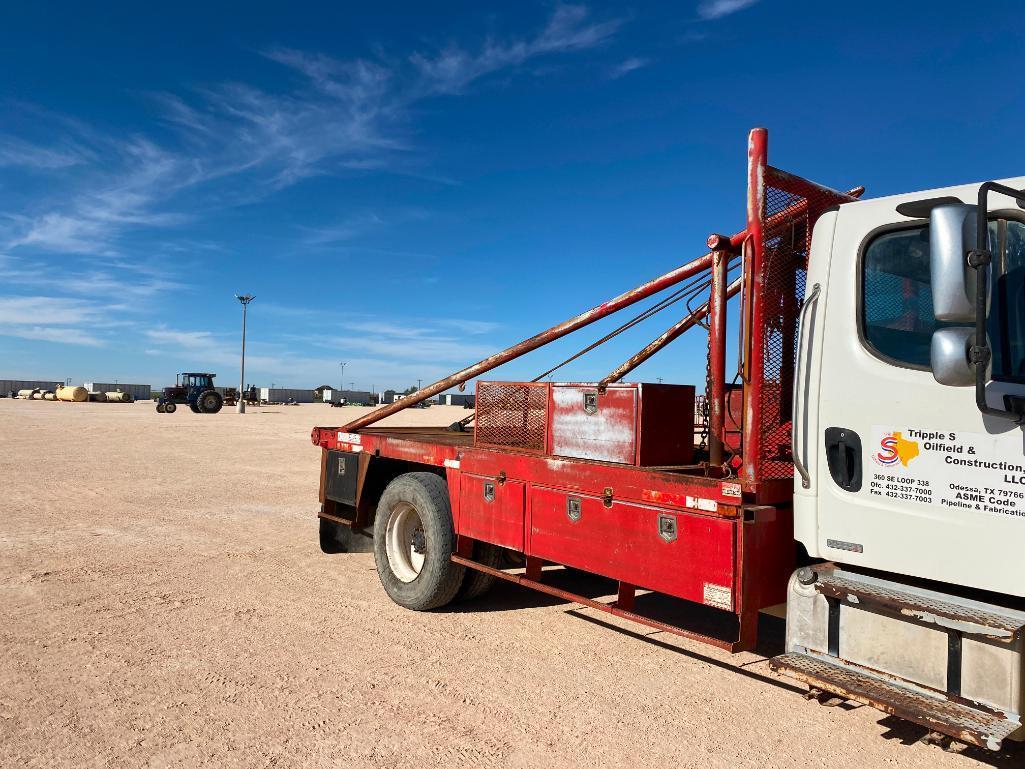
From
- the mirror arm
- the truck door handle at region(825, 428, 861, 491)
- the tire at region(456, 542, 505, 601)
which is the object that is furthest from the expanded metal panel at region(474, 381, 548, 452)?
the mirror arm

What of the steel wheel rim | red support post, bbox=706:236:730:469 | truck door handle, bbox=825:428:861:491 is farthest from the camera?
the steel wheel rim

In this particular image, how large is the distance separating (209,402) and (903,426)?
43.2 metres

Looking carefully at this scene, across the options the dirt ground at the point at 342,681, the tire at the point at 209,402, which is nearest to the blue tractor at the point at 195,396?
the tire at the point at 209,402

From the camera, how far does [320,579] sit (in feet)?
22.6

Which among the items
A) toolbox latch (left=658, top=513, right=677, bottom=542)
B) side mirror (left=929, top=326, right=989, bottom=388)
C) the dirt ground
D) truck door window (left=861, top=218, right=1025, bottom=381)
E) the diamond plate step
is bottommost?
the dirt ground

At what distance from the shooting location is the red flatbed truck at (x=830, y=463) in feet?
9.79

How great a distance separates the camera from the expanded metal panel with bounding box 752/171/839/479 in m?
3.96

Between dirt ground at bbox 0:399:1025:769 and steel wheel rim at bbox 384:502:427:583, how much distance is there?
34cm

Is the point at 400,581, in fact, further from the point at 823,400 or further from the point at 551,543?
the point at 823,400

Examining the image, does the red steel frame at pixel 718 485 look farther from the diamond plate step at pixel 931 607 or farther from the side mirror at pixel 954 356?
the side mirror at pixel 954 356

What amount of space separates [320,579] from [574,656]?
287 cm

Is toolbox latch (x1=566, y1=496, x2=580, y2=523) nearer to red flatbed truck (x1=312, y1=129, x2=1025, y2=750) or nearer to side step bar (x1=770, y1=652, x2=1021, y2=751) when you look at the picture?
red flatbed truck (x1=312, y1=129, x2=1025, y2=750)

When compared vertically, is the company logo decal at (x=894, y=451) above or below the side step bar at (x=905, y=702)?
above

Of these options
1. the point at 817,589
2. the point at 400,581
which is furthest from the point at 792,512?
the point at 400,581
